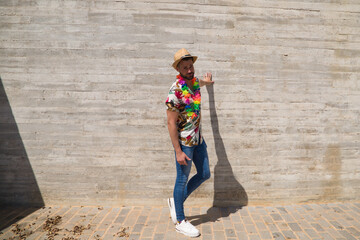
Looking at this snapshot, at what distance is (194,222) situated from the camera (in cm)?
294

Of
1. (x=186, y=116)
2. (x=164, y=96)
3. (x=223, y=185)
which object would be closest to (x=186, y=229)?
(x=223, y=185)

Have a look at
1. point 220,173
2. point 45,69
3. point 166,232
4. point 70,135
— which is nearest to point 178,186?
point 166,232

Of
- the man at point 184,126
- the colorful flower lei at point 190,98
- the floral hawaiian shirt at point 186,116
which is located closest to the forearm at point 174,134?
the man at point 184,126

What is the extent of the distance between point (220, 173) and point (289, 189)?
1.10m

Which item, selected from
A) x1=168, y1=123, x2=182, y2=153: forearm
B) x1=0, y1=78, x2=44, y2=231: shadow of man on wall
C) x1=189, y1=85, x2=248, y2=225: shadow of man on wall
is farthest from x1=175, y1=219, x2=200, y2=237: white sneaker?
x1=0, y1=78, x2=44, y2=231: shadow of man on wall

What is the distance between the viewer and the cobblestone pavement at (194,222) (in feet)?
8.64

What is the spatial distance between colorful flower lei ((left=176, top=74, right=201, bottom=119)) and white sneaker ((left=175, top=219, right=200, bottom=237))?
1.27 metres

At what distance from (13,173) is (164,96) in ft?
8.37

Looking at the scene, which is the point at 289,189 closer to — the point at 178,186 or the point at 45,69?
the point at 178,186

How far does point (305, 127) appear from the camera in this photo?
3.36 metres

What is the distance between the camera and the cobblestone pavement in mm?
2635

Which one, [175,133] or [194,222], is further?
[194,222]

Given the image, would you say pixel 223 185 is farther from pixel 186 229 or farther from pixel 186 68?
pixel 186 68

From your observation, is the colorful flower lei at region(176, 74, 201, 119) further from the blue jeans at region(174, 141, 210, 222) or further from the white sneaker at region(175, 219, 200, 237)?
the white sneaker at region(175, 219, 200, 237)
